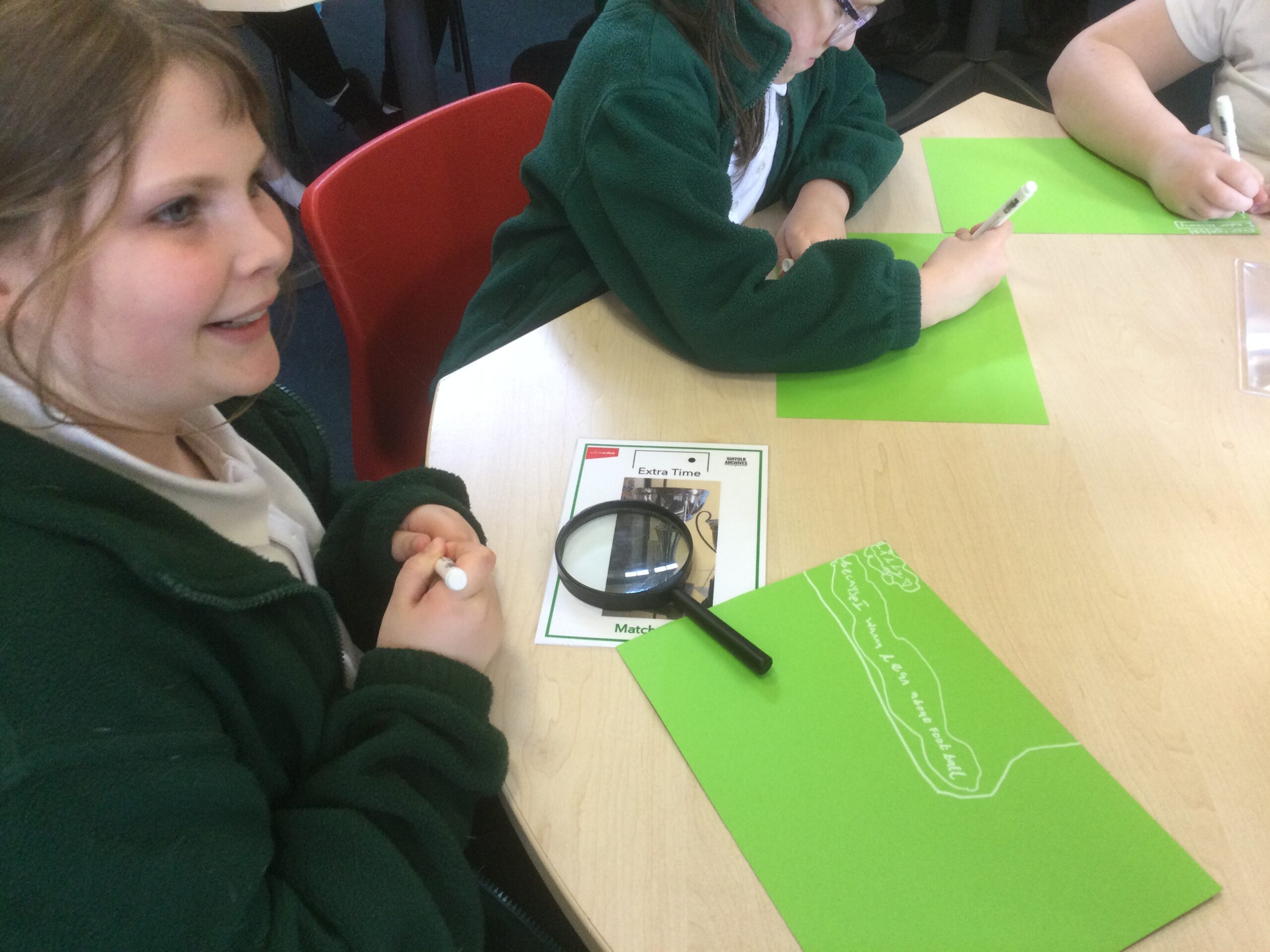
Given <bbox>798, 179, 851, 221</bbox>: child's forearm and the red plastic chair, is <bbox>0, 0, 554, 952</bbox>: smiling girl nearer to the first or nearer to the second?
the red plastic chair

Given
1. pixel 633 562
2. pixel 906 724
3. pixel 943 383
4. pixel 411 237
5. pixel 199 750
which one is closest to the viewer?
pixel 199 750

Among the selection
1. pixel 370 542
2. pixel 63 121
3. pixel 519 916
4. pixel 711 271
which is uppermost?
pixel 63 121

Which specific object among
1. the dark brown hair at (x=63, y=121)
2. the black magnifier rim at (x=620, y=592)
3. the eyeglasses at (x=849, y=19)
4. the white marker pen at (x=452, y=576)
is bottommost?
the black magnifier rim at (x=620, y=592)

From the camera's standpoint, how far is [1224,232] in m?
1.05

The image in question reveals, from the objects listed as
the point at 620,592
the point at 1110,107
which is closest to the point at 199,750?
the point at 620,592

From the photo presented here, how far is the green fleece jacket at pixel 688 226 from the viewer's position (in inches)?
34.1

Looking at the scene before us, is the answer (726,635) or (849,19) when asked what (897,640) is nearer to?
(726,635)

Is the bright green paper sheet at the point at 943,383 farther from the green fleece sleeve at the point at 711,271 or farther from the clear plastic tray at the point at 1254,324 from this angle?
the clear plastic tray at the point at 1254,324

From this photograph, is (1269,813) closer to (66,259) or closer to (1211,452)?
(1211,452)

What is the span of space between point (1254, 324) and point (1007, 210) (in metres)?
0.27

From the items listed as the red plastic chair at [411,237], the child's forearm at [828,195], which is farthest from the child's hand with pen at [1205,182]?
the red plastic chair at [411,237]

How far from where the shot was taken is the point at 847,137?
1193 millimetres

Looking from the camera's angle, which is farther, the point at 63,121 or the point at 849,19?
the point at 849,19

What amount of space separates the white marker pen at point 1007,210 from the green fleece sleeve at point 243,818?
0.76 m
